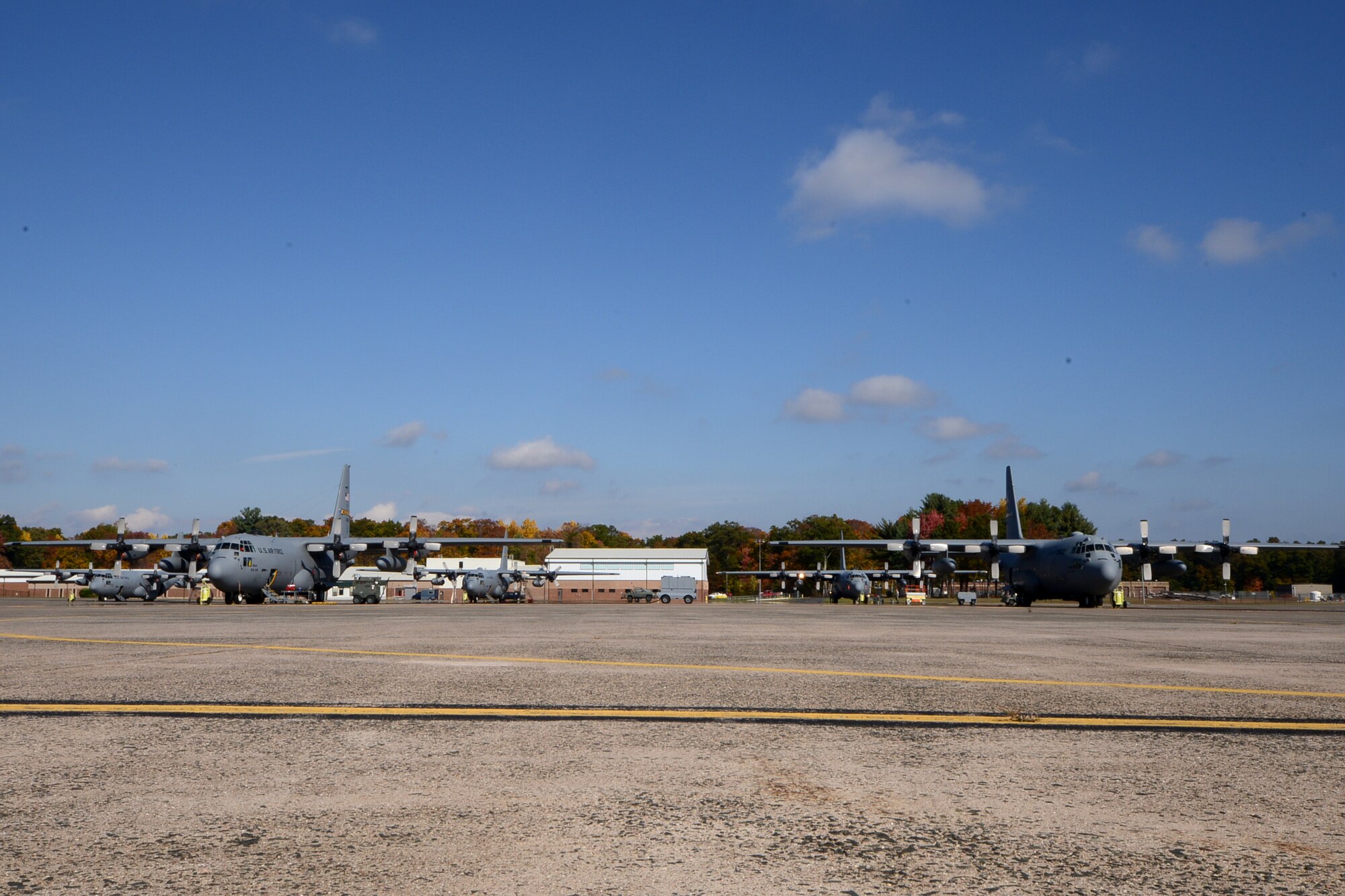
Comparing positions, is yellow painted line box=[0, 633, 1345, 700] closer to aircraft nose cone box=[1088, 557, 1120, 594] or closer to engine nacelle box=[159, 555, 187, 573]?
aircraft nose cone box=[1088, 557, 1120, 594]

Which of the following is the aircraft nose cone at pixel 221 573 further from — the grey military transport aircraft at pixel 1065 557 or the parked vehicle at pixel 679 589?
the parked vehicle at pixel 679 589

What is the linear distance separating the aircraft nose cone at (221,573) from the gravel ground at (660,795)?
107 feet

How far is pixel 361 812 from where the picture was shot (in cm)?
332

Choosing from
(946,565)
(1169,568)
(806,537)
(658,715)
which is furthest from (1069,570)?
(806,537)

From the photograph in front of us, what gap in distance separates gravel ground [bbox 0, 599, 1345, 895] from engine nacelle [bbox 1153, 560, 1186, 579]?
39359 millimetres

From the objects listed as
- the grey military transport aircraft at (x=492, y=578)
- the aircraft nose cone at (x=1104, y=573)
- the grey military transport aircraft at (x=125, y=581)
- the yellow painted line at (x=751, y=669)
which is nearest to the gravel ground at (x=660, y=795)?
the yellow painted line at (x=751, y=669)

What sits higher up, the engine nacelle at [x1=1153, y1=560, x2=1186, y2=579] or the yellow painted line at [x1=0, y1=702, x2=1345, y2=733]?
the yellow painted line at [x1=0, y1=702, x2=1345, y2=733]

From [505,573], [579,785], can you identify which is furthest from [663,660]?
[505,573]

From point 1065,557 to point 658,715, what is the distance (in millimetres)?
34845

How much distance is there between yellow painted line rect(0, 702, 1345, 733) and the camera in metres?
5.43

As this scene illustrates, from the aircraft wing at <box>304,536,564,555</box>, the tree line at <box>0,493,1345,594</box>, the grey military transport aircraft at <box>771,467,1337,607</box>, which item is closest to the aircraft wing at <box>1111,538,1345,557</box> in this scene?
the grey military transport aircraft at <box>771,467,1337,607</box>

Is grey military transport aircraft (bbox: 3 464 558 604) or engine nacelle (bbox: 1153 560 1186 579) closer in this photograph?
grey military transport aircraft (bbox: 3 464 558 604)

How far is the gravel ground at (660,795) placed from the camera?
8.70 feet

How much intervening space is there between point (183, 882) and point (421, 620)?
1996cm
